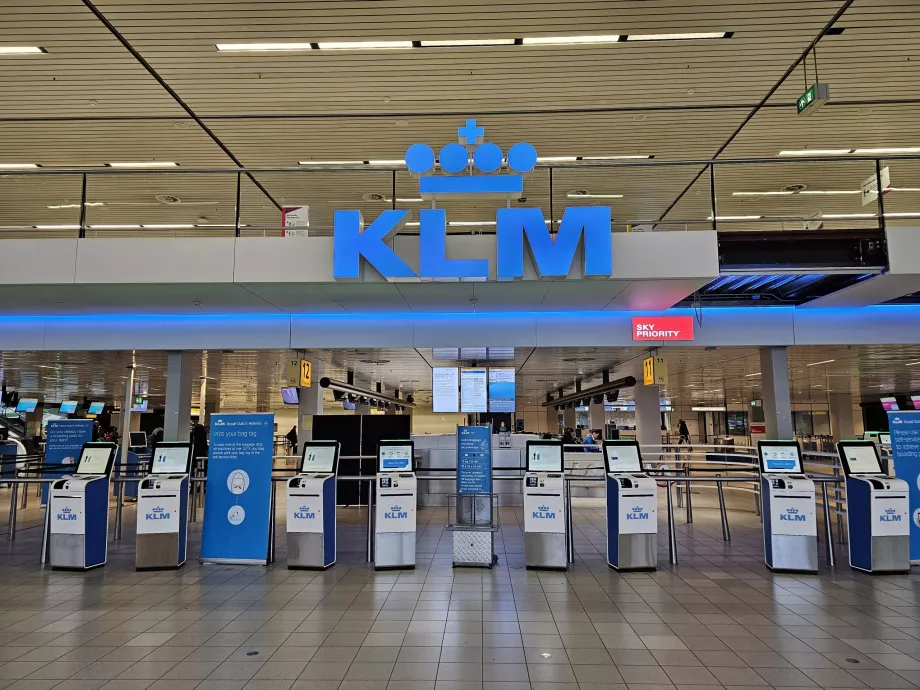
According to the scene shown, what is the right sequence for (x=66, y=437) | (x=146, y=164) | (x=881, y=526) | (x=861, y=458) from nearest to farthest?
A: 1. (x=881, y=526)
2. (x=861, y=458)
3. (x=146, y=164)
4. (x=66, y=437)

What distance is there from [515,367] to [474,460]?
6.80 metres

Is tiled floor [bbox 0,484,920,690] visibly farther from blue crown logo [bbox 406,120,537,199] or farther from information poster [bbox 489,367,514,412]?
blue crown logo [bbox 406,120,537,199]

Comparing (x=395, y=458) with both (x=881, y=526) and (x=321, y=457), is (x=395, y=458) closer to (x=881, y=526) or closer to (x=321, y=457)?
(x=321, y=457)

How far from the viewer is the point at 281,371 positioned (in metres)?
13.9

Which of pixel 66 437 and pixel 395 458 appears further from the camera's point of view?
pixel 66 437

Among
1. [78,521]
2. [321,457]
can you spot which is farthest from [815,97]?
[78,521]

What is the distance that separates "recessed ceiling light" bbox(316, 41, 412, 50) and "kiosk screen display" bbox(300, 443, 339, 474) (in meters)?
4.40

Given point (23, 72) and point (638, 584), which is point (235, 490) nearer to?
point (638, 584)

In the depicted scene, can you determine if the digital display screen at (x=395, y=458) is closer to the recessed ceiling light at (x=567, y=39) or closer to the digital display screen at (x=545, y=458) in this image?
the digital display screen at (x=545, y=458)

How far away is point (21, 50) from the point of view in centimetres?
629

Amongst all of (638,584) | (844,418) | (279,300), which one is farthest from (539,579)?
(844,418)

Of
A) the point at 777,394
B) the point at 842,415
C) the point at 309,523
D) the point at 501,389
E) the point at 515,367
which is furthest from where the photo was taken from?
the point at 842,415

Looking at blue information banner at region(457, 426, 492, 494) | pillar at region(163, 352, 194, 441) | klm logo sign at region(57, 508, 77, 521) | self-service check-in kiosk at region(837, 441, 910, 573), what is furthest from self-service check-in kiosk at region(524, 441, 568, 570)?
pillar at region(163, 352, 194, 441)

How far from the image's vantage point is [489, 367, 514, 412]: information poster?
28.0ft
